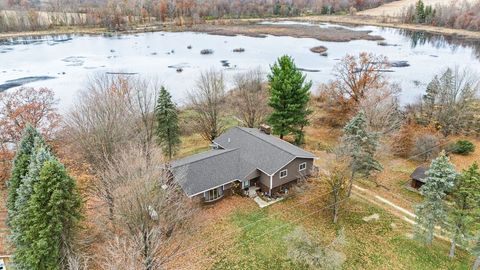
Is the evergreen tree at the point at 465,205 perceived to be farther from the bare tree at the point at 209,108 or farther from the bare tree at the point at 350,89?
the bare tree at the point at 209,108

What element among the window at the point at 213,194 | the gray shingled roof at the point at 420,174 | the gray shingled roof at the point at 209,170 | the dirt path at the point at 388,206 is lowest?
the dirt path at the point at 388,206

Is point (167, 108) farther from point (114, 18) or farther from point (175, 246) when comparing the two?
point (114, 18)

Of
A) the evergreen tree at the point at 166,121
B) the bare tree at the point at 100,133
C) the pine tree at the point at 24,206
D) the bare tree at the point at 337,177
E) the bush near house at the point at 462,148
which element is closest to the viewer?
the pine tree at the point at 24,206

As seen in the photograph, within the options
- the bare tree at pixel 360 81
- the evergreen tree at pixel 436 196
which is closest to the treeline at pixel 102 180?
the bare tree at pixel 360 81

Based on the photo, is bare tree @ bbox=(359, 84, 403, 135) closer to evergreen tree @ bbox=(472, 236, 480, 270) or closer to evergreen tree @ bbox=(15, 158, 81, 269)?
evergreen tree @ bbox=(472, 236, 480, 270)

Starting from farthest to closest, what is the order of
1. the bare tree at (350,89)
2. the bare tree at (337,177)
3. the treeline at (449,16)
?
1. the treeline at (449,16)
2. the bare tree at (350,89)
3. the bare tree at (337,177)

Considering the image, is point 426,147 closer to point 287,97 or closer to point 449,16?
point 287,97

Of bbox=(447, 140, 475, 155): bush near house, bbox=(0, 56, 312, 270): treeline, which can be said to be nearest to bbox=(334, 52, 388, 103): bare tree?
bbox=(447, 140, 475, 155): bush near house

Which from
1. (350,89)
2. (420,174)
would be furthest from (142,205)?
(350,89)
